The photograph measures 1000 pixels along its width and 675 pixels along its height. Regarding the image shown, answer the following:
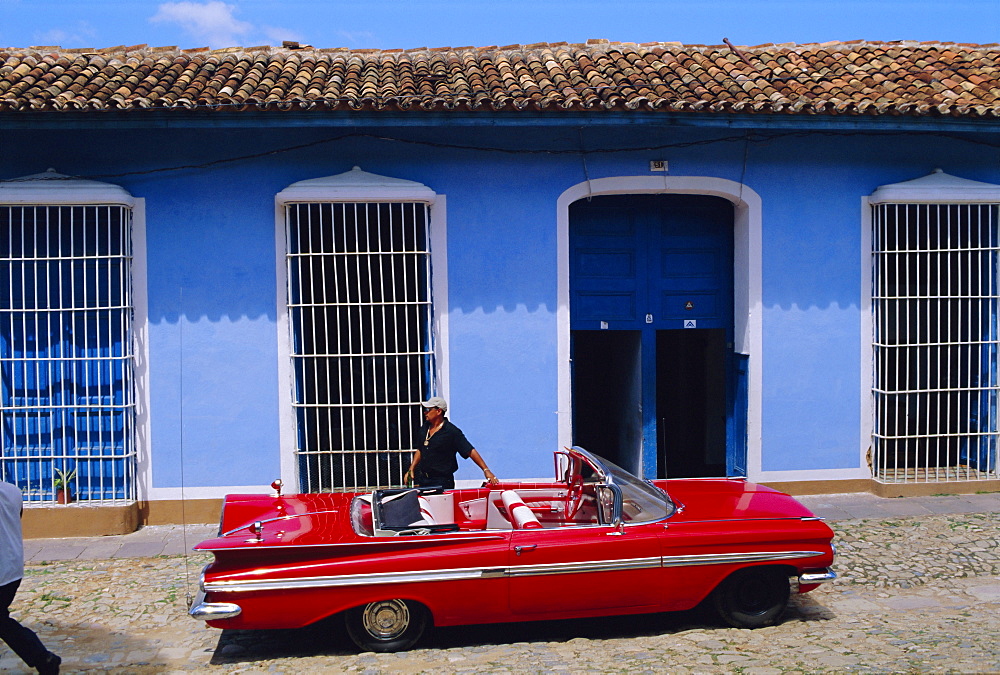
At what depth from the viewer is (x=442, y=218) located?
312 inches

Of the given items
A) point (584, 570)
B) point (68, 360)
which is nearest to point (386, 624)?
point (584, 570)

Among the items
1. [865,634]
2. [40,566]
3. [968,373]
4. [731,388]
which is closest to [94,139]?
[40,566]

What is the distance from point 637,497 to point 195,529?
4.20 metres

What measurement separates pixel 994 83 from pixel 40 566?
956 centimetres

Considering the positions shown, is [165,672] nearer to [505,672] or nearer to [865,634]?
[505,672]

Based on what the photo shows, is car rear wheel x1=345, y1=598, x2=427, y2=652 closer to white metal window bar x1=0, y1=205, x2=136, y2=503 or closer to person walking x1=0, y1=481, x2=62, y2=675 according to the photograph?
person walking x1=0, y1=481, x2=62, y2=675

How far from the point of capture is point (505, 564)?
16.2 ft

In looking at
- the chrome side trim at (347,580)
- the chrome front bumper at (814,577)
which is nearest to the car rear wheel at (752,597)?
the chrome front bumper at (814,577)

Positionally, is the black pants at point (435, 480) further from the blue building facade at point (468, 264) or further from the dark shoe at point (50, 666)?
the dark shoe at point (50, 666)

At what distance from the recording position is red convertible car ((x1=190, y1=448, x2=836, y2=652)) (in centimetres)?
483

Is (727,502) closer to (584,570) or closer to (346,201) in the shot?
(584,570)

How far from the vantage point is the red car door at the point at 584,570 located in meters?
4.95

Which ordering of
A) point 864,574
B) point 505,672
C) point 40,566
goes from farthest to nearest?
point 40,566, point 864,574, point 505,672

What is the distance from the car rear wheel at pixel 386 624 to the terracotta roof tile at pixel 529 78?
425 centimetres
